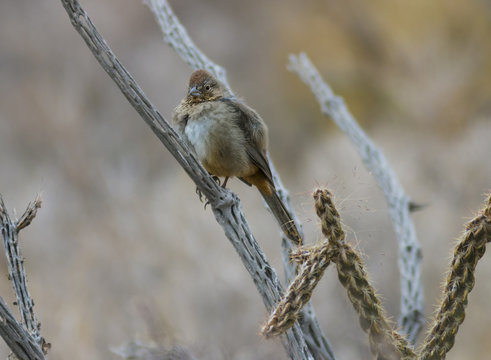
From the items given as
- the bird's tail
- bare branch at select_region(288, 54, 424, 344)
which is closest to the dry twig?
the bird's tail

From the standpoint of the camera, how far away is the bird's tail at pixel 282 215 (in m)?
3.78

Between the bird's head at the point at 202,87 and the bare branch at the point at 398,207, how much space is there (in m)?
1.04

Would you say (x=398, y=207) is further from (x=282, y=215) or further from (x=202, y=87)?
(x=202, y=87)

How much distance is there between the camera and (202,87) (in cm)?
416

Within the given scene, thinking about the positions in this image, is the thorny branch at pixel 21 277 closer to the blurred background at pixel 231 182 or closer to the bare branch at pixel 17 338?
the bare branch at pixel 17 338

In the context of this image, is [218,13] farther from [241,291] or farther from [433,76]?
[241,291]

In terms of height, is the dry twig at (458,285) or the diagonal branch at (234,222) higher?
the diagonal branch at (234,222)

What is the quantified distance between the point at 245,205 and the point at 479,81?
5.84 m

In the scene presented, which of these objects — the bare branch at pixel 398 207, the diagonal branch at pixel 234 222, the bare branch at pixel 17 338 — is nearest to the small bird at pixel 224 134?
the bare branch at pixel 398 207

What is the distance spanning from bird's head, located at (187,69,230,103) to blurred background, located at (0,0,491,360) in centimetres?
85

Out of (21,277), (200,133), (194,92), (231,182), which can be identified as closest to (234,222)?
(21,277)

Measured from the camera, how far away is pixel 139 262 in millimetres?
8352

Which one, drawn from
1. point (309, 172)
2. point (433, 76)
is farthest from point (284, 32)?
point (309, 172)

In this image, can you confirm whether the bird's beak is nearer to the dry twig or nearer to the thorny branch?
the thorny branch
